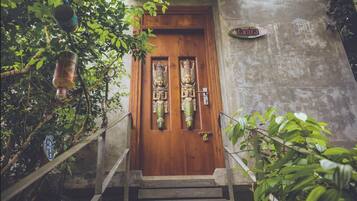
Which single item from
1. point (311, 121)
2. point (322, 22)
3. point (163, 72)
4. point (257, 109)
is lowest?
point (311, 121)

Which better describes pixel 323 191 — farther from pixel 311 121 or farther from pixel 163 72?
pixel 163 72

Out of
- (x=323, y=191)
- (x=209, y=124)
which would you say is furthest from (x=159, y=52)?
(x=323, y=191)

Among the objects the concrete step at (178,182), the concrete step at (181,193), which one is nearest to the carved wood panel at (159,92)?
the concrete step at (178,182)

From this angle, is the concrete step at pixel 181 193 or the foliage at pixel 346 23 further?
the foliage at pixel 346 23

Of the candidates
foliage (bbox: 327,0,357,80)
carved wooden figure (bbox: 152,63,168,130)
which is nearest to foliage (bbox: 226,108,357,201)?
carved wooden figure (bbox: 152,63,168,130)

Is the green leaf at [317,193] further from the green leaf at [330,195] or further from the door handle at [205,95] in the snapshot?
the door handle at [205,95]

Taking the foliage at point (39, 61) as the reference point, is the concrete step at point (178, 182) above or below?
below

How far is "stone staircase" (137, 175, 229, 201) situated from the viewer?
9.91 feet

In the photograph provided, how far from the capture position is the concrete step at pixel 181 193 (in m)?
3.02

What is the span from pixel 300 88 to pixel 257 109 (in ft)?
2.47

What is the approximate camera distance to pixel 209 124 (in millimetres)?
4000

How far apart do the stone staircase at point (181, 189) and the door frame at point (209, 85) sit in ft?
1.45

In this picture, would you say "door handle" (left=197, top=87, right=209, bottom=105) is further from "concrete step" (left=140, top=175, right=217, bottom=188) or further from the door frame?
"concrete step" (left=140, top=175, right=217, bottom=188)

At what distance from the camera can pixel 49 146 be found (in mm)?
2336
